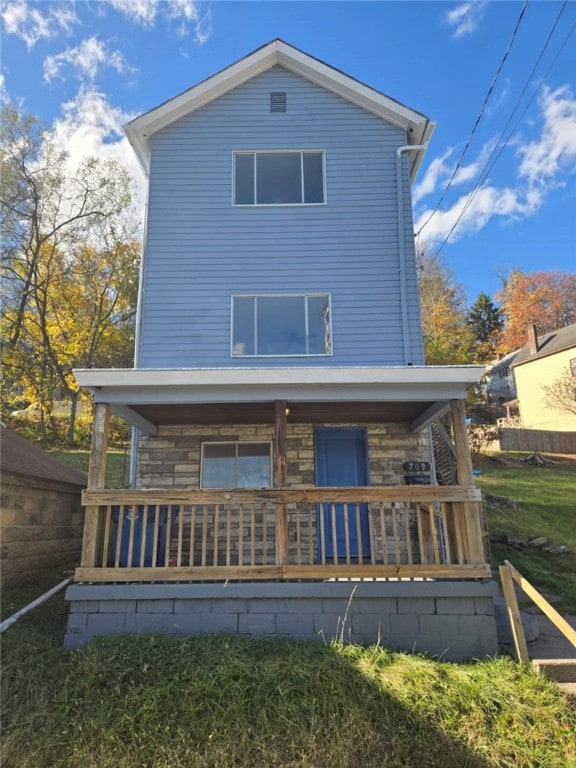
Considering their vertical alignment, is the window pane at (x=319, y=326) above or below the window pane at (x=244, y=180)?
below

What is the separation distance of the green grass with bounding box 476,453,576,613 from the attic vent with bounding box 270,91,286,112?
902cm

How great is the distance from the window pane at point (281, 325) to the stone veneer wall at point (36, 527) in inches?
154

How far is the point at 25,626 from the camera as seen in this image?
202 inches

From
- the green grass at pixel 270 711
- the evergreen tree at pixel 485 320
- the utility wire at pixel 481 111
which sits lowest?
the green grass at pixel 270 711

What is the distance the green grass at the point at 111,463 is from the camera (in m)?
12.6

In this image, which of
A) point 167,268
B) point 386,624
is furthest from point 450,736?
point 167,268

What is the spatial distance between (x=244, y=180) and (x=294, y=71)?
94.0 inches

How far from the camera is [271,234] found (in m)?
8.48

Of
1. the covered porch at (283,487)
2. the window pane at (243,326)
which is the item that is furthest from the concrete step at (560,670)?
the window pane at (243,326)

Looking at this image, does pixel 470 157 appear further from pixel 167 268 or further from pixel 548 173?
pixel 548 173

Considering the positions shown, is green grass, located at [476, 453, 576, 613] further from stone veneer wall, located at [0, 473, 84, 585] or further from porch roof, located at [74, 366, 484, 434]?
stone veneer wall, located at [0, 473, 84, 585]

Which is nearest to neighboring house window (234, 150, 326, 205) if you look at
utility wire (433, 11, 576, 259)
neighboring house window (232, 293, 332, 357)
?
neighboring house window (232, 293, 332, 357)

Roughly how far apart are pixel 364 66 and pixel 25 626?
1105 cm

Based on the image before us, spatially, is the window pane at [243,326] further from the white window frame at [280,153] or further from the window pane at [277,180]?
the window pane at [277,180]
